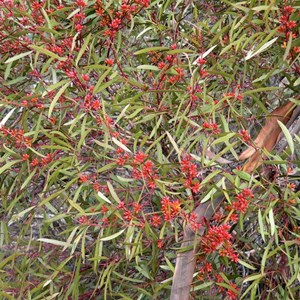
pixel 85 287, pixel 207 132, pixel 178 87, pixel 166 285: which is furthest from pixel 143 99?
pixel 85 287

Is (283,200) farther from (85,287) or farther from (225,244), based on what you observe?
(85,287)

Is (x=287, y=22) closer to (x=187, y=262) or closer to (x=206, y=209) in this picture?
(x=206, y=209)

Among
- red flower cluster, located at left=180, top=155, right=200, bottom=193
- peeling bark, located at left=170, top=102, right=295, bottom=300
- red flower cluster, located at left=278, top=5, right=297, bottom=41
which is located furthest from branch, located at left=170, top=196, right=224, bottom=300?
red flower cluster, located at left=278, top=5, right=297, bottom=41

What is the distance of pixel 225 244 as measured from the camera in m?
1.27

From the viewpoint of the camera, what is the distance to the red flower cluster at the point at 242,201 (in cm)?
122

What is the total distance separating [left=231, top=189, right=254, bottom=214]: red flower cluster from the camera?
1223mm

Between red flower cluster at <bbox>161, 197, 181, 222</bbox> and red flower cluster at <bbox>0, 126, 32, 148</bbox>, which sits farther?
red flower cluster at <bbox>0, 126, 32, 148</bbox>

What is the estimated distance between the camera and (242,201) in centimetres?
123

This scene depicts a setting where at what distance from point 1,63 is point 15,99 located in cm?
10

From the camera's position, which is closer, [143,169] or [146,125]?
[143,169]

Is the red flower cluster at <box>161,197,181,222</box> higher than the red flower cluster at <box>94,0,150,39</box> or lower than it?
lower

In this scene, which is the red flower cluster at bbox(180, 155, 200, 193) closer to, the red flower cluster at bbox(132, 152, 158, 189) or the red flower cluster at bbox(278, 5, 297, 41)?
the red flower cluster at bbox(132, 152, 158, 189)

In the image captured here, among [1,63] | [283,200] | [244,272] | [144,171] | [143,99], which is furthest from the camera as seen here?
[244,272]

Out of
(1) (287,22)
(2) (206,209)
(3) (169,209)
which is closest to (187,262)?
(2) (206,209)
